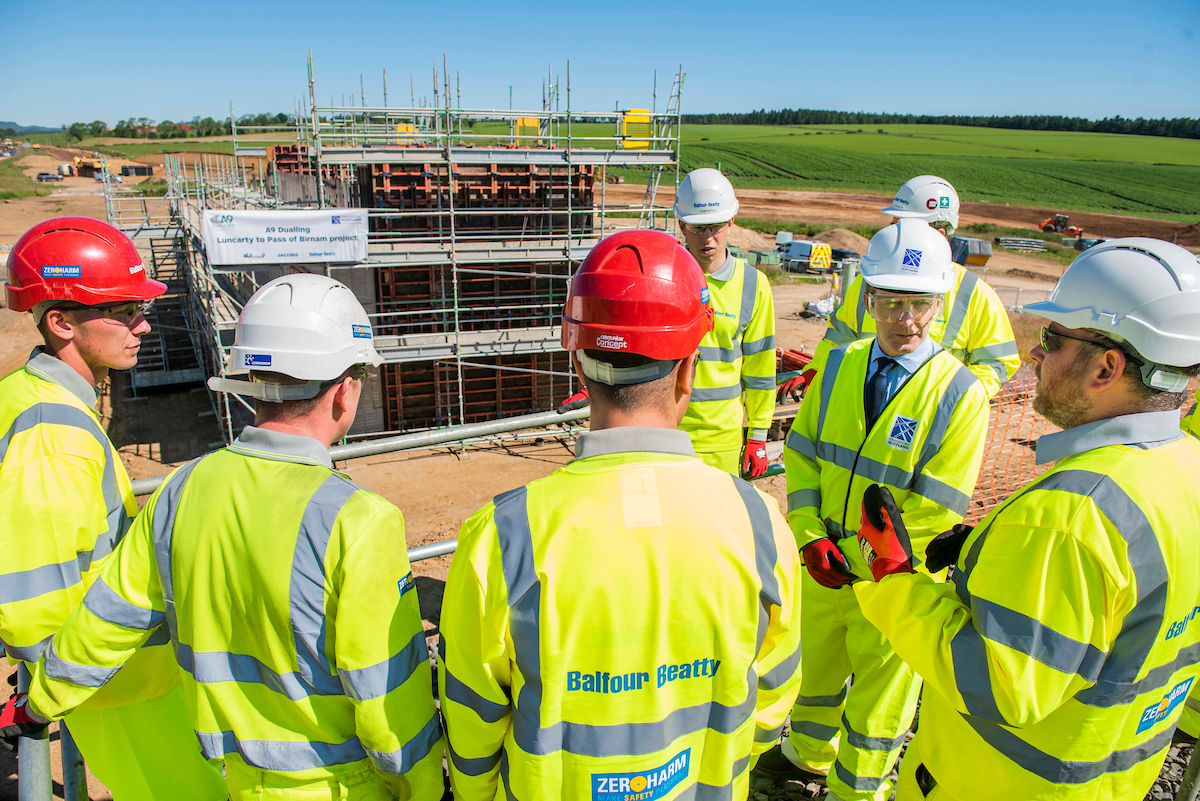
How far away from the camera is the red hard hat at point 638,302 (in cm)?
161

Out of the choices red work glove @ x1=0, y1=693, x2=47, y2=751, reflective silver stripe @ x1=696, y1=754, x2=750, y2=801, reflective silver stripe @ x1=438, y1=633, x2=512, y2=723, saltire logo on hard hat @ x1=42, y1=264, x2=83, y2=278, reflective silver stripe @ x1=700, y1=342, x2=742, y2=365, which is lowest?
red work glove @ x1=0, y1=693, x2=47, y2=751

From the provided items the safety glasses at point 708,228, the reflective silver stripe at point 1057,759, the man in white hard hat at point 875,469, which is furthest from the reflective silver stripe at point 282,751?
the safety glasses at point 708,228

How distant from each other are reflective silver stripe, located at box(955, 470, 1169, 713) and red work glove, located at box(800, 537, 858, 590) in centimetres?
82

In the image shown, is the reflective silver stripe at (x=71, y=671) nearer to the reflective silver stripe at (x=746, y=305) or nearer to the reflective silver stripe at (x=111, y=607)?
the reflective silver stripe at (x=111, y=607)

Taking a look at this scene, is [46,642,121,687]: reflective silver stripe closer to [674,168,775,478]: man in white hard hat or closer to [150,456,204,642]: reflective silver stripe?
[150,456,204,642]: reflective silver stripe

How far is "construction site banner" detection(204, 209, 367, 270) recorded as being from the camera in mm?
11258

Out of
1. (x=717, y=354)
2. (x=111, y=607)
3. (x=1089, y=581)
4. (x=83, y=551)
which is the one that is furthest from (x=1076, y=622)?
(x=83, y=551)

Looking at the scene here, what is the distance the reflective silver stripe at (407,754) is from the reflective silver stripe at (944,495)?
7.19ft

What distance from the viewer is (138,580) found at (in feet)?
6.14

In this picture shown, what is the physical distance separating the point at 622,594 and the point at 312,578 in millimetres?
789

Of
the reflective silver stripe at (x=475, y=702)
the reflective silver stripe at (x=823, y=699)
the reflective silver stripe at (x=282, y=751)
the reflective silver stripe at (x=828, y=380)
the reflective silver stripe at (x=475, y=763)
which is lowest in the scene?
the reflective silver stripe at (x=823, y=699)

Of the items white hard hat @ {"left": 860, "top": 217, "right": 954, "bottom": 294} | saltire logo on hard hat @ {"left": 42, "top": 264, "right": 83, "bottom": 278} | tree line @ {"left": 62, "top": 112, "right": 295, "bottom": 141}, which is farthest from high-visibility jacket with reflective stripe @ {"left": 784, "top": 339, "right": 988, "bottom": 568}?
tree line @ {"left": 62, "top": 112, "right": 295, "bottom": 141}

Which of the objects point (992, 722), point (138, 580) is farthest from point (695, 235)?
point (138, 580)

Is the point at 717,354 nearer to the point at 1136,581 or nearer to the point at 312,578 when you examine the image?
the point at 1136,581
